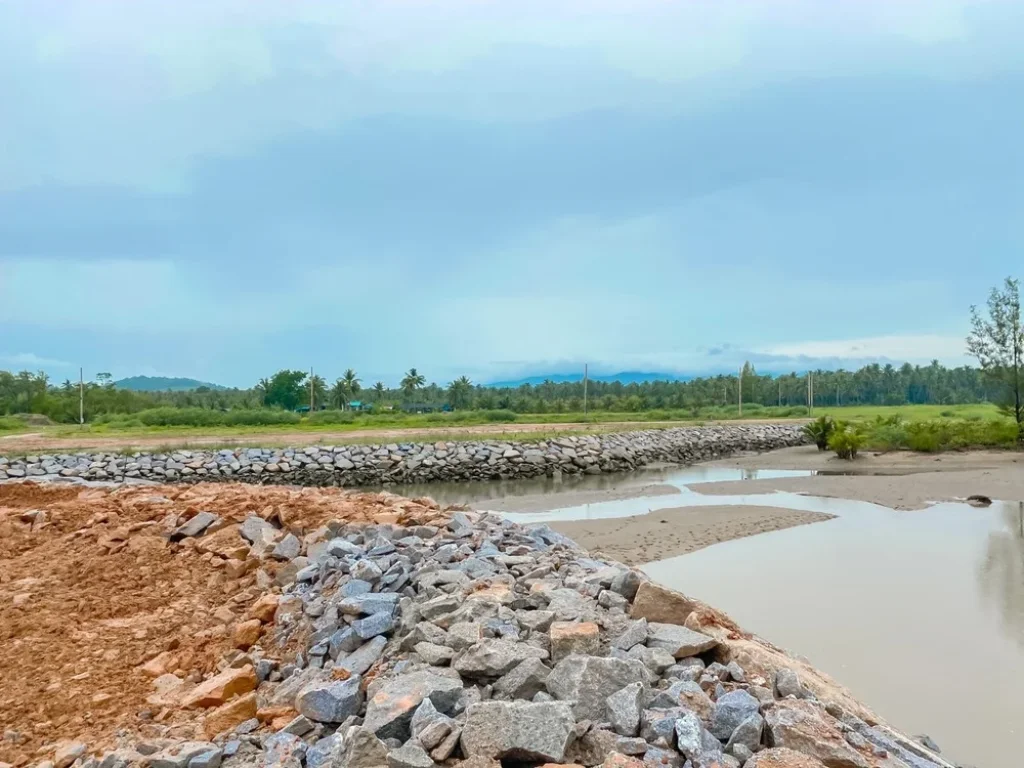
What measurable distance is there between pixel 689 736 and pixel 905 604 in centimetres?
520

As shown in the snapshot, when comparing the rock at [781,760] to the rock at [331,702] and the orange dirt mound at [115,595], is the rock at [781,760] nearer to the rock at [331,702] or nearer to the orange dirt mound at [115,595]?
the rock at [331,702]

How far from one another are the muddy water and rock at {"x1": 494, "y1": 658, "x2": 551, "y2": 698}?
266cm

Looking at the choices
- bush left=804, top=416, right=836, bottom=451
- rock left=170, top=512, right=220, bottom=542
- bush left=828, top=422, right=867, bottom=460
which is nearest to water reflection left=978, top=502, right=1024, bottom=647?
rock left=170, top=512, right=220, bottom=542

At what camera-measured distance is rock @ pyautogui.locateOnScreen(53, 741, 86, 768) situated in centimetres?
315

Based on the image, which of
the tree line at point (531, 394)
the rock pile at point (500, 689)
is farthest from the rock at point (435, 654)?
the tree line at point (531, 394)

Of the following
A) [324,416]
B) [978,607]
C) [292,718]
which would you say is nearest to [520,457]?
[978,607]

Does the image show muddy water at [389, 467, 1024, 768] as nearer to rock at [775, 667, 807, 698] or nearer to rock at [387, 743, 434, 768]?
rock at [775, 667, 807, 698]

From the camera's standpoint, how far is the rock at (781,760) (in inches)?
92.1

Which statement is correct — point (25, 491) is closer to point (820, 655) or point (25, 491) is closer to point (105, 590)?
point (105, 590)

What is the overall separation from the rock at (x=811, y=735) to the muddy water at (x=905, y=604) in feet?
6.55

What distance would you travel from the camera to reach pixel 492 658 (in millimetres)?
2998

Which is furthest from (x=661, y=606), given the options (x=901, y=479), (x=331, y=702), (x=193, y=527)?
(x=901, y=479)

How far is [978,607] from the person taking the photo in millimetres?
6543

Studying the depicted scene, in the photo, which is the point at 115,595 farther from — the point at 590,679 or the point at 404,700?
the point at 590,679
